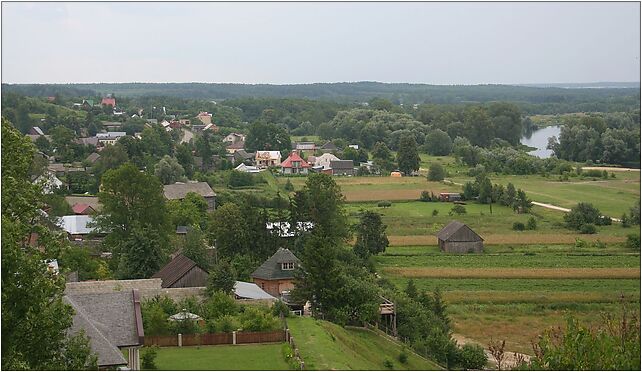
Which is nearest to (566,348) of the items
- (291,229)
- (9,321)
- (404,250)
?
(9,321)

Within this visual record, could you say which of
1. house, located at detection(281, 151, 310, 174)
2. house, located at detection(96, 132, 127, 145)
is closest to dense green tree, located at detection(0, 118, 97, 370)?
house, located at detection(281, 151, 310, 174)

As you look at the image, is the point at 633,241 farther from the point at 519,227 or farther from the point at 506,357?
the point at 506,357

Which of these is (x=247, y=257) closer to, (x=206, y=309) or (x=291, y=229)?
(x=291, y=229)

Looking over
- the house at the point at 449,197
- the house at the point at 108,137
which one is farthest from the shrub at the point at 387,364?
the house at the point at 108,137

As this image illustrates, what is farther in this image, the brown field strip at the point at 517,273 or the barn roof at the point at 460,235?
the barn roof at the point at 460,235

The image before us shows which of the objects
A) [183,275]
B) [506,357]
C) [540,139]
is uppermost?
[183,275]

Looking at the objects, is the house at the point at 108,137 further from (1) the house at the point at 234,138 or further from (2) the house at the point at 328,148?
(2) the house at the point at 328,148

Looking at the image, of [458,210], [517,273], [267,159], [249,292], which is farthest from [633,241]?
[267,159]
